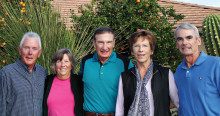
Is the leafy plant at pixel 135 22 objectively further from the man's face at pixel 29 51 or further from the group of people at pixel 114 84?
the man's face at pixel 29 51

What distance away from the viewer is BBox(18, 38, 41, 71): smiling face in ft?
7.64

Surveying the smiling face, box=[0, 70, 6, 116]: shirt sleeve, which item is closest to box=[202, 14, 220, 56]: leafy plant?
the smiling face

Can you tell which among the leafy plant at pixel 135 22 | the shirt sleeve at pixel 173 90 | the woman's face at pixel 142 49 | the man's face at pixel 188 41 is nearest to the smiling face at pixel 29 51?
the woman's face at pixel 142 49

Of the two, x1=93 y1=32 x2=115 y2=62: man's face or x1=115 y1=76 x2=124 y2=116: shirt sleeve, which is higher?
x1=93 y1=32 x2=115 y2=62: man's face

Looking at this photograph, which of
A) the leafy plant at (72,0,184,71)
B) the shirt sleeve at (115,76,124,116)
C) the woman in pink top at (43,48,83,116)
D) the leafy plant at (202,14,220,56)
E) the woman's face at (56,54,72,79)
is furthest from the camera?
the leafy plant at (202,14,220,56)

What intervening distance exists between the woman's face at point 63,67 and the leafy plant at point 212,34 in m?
4.60

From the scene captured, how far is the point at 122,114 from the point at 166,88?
560mm

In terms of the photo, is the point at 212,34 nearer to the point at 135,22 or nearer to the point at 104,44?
the point at 135,22

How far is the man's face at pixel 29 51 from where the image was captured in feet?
7.64

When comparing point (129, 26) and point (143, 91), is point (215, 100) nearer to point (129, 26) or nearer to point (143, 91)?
point (143, 91)

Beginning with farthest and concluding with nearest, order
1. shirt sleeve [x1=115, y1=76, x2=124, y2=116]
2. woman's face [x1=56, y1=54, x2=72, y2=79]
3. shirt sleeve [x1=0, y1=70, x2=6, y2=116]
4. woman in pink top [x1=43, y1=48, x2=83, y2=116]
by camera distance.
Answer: woman's face [x1=56, y1=54, x2=72, y2=79], woman in pink top [x1=43, y1=48, x2=83, y2=116], shirt sleeve [x1=115, y1=76, x2=124, y2=116], shirt sleeve [x1=0, y1=70, x2=6, y2=116]

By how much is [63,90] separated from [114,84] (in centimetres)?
63

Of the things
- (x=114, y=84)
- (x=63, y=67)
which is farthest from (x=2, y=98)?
(x=114, y=84)

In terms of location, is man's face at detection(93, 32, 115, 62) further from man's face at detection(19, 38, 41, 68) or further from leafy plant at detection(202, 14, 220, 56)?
leafy plant at detection(202, 14, 220, 56)
